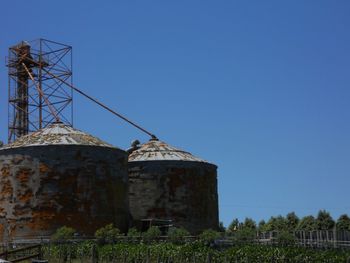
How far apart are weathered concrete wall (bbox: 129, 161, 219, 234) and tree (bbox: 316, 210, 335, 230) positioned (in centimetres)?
2626

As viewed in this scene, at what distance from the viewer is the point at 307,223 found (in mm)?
72688

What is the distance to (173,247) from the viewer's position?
32156mm

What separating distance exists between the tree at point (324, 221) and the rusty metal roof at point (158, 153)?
26.3 meters

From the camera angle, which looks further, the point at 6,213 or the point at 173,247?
the point at 6,213

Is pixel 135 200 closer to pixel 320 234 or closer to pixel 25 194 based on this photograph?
pixel 25 194

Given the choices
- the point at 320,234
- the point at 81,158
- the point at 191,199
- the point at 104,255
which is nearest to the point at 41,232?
the point at 81,158

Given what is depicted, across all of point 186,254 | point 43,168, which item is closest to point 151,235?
point 43,168

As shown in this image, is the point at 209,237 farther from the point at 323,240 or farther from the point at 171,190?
the point at 171,190

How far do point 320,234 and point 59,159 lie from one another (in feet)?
60.3

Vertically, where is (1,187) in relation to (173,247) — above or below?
above

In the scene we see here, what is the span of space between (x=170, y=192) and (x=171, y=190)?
0.55ft

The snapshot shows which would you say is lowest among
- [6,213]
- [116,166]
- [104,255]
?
[104,255]

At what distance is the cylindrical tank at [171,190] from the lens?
4772cm

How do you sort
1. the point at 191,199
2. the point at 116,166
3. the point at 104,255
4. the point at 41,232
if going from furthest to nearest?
the point at 191,199 < the point at 116,166 < the point at 41,232 < the point at 104,255
